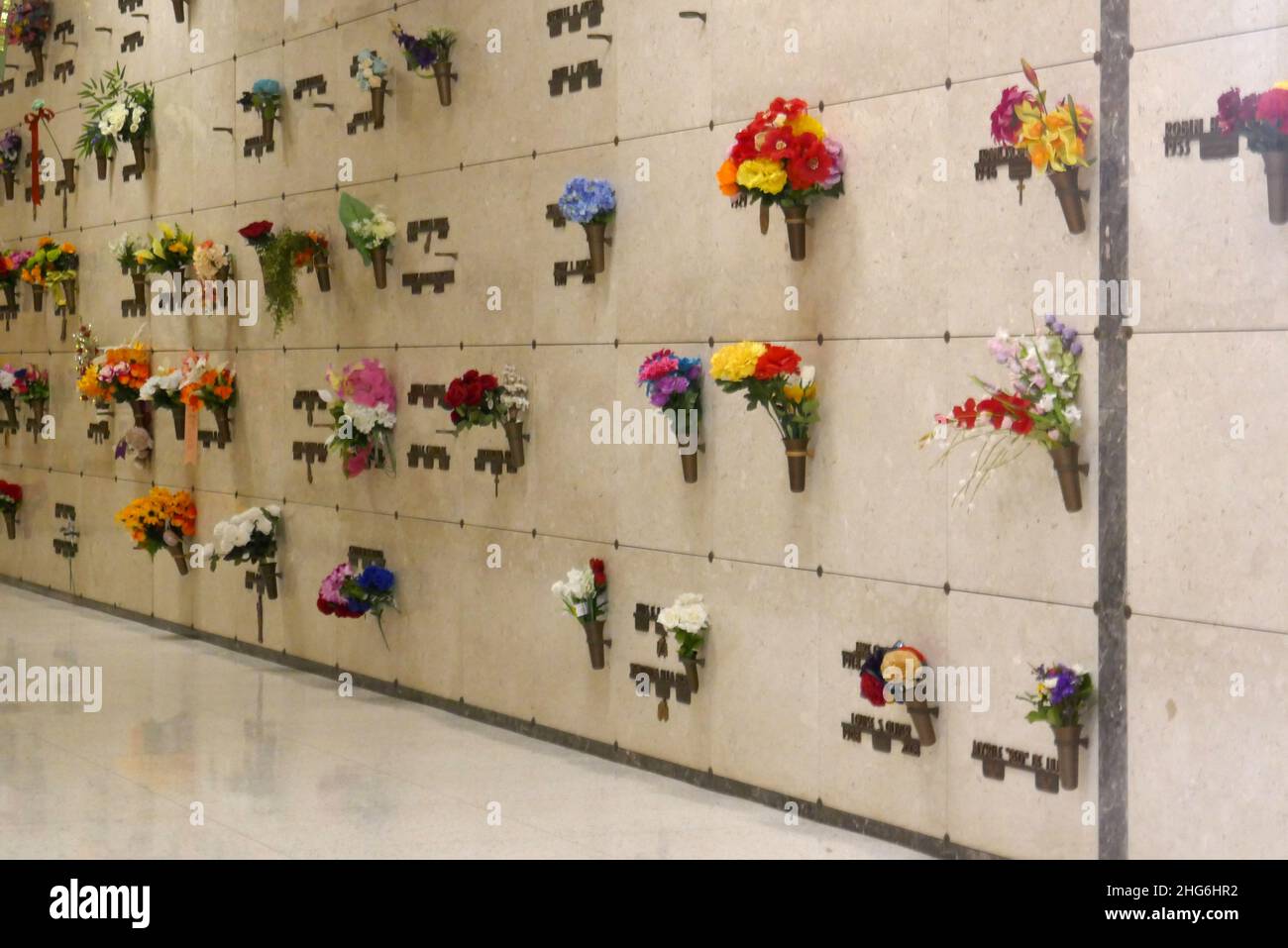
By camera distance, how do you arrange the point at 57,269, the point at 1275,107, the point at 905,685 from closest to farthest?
the point at 1275,107, the point at 905,685, the point at 57,269

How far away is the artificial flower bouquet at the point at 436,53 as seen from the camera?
6348 millimetres

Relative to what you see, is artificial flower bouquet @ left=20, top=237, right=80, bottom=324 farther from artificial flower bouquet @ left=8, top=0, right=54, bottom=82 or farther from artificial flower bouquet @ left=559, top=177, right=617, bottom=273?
artificial flower bouquet @ left=559, top=177, right=617, bottom=273

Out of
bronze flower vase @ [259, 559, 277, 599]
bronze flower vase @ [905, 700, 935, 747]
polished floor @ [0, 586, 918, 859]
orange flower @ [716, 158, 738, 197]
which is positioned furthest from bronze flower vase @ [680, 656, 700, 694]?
bronze flower vase @ [259, 559, 277, 599]

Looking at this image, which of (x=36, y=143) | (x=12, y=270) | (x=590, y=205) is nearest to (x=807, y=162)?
(x=590, y=205)

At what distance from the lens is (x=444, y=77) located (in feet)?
21.0

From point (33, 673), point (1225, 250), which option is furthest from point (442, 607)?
point (1225, 250)

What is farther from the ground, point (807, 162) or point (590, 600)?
point (807, 162)

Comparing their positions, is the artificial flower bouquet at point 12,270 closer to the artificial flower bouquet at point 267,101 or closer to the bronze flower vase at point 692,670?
the artificial flower bouquet at point 267,101

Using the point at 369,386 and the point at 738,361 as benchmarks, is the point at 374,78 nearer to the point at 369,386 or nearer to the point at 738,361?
the point at 369,386

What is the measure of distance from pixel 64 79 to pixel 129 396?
248 centimetres

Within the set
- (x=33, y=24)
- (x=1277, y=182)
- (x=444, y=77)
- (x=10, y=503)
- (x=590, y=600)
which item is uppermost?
(x=33, y=24)

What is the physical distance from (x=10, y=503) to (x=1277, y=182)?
355 inches

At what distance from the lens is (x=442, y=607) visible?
6633 millimetres

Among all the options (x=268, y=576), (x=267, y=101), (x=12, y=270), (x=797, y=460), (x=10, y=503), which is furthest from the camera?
(x=10, y=503)
